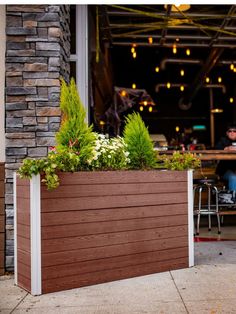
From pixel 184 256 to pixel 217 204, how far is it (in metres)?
2.06

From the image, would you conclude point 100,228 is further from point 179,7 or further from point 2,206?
point 179,7

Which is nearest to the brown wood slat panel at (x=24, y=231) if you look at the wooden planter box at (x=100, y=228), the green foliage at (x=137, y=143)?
the wooden planter box at (x=100, y=228)

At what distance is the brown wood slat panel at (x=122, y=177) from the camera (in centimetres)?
346

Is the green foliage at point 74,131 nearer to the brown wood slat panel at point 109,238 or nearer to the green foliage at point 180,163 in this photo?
the brown wood slat panel at point 109,238

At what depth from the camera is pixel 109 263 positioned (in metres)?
3.64

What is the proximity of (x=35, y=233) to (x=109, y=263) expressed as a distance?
2.38 ft

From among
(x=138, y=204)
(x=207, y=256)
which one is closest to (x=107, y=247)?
(x=138, y=204)

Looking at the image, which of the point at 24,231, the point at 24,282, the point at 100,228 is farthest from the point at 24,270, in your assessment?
the point at 100,228

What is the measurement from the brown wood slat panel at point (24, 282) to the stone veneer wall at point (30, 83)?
2.85ft

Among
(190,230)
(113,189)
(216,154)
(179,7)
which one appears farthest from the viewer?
(179,7)

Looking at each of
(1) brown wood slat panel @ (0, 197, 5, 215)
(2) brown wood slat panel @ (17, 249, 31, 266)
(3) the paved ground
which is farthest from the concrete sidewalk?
(1) brown wood slat panel @ (0, 197, 5, 215)

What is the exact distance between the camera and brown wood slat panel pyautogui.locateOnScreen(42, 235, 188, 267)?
3.35 meters

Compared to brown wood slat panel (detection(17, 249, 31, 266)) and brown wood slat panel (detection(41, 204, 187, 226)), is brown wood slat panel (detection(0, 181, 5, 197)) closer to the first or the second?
brown wood slat panel (detection(17, 249, 31, 266))

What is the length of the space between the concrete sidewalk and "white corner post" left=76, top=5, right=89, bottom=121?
2.75m
